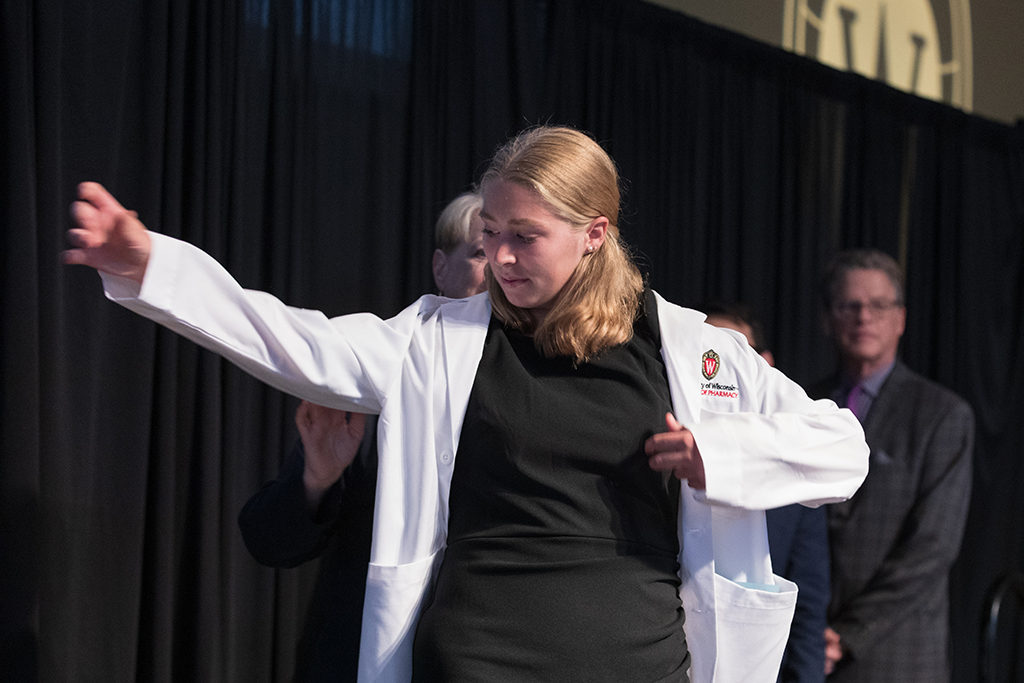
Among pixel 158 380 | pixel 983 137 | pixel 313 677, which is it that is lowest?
pixel 313 677

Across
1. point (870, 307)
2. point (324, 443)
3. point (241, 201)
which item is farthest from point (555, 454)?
point (870, 307)

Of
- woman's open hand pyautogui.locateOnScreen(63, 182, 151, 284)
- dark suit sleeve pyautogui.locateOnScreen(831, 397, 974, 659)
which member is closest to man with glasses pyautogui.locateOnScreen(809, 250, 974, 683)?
dark suit sleeve pyautogui.locateOnScreen(831, 397, 974, 659)

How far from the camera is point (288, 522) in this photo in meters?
1.74

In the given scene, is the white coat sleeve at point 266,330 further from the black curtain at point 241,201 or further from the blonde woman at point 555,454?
the black curtain at point 241,201

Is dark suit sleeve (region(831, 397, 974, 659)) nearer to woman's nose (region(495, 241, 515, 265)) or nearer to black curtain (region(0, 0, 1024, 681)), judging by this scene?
black curtain (region(0, 0, 1024, 681))

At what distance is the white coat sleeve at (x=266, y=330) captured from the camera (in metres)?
1.30

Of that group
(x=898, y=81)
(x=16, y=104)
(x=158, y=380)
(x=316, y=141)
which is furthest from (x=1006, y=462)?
(x=16, y=104)

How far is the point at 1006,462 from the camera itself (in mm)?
5117

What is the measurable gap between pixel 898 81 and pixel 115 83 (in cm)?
409

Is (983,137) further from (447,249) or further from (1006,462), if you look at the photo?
(447,249)

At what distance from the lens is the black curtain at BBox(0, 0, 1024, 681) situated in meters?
2.27

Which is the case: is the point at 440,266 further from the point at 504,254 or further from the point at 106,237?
the point at 106,237

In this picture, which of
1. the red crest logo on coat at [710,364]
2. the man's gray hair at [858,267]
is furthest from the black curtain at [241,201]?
the red crest logo on coat at [710,364]

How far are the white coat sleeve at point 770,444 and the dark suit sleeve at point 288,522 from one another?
72cm
